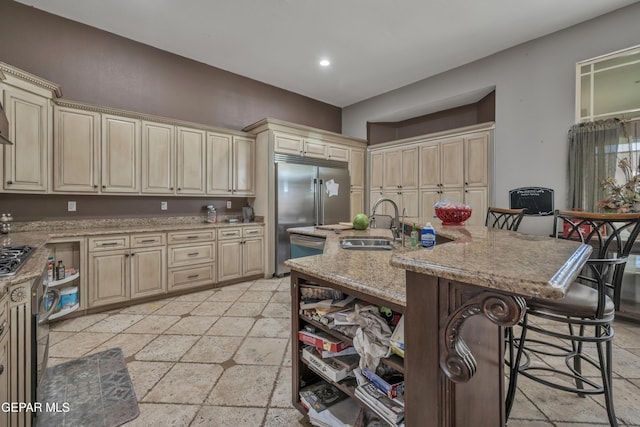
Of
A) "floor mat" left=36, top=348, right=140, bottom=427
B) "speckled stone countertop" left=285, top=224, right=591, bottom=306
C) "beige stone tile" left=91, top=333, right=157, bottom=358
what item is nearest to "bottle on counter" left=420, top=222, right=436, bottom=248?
"speckled stone countertop" left=285, top=224, right=591, bottom=306

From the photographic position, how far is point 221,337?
7.80 feet

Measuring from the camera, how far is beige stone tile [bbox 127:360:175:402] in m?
1.74

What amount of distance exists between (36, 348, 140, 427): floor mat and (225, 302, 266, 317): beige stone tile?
40.3 inches

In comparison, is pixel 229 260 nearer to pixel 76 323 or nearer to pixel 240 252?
pixel 240 252

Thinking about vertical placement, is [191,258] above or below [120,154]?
below

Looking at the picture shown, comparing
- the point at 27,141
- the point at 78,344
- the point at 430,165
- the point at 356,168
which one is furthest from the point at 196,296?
the point at 430,165

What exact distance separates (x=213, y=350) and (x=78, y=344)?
1.14m

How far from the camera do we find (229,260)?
3.84 m

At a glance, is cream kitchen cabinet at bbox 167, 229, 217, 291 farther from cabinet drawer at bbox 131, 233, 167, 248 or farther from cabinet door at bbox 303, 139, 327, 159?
cabinet door at bbox 303, 139, 327, 159

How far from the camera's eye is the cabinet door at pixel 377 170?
16.7 ft

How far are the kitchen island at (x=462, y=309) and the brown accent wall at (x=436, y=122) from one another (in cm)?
391

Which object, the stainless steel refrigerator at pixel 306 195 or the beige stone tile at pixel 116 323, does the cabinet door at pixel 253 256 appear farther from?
the beige stone tile at pixel 116 323

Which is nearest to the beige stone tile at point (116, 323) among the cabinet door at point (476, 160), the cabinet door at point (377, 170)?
the cabinet door at point (377, 170)

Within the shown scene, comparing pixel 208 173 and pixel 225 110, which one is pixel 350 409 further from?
pixel 225 110
